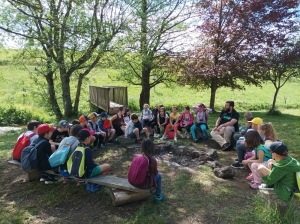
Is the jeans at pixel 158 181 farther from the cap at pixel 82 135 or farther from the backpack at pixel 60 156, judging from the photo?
the backpack at pixel 60 156

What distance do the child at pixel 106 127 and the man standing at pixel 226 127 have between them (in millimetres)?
2886

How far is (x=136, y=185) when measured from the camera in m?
3.65

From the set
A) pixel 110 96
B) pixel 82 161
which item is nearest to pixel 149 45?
pixel 110 96

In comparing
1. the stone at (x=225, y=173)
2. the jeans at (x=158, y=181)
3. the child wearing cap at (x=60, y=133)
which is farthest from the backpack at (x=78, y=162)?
the stone at (x=225, y=173)

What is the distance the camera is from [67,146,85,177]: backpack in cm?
389

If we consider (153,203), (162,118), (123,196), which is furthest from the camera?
(162,118)

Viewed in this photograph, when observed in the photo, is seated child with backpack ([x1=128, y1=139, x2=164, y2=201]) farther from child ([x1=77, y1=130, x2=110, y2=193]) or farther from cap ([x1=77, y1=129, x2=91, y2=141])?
cap ([x1=77, y1=129, x2=91, y2=141])

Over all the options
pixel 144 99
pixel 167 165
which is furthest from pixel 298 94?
pixel 167 165

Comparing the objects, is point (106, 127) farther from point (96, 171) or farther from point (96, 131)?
point (96, 171)

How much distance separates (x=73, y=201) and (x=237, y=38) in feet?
39.2

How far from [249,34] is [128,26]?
245 inches

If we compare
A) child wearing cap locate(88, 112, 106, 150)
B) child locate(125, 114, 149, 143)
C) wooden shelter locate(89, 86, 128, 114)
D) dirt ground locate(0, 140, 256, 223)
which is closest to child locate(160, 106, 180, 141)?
child locate(125, 114, 149, 143)

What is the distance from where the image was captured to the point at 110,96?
15.8 m

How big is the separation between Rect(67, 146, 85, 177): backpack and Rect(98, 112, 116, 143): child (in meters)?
3.28
